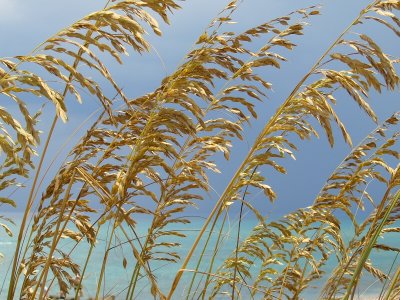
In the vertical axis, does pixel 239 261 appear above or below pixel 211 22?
below

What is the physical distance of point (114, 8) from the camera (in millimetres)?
2514

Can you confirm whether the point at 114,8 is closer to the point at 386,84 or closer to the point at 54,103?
the point at 54,103

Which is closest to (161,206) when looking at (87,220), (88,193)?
(87,220)

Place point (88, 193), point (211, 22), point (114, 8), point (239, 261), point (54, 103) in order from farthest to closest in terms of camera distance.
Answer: point (239, 261) → point (211, 22) → point (88, 193) → point (114, 8) → point (54, 103)

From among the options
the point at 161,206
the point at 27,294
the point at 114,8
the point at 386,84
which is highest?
the point at 114,8

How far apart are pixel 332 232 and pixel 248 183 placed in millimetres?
1299

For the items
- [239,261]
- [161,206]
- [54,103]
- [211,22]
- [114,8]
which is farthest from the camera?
[239,261]

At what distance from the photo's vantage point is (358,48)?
2.56 m

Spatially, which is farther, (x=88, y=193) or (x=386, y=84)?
(x=88, y=193)

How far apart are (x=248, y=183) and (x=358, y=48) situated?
0.96 m

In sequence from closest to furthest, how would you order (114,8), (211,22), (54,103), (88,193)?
(54,103) < (114,8) < (88,193) < (211,22)

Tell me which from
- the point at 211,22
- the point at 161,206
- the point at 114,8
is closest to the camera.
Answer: the point at 114,8

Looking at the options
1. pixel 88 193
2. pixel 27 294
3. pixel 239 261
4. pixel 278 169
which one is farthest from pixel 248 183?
pixel 27 294

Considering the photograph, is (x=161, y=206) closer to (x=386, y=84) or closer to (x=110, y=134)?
(x=110, y=134)
